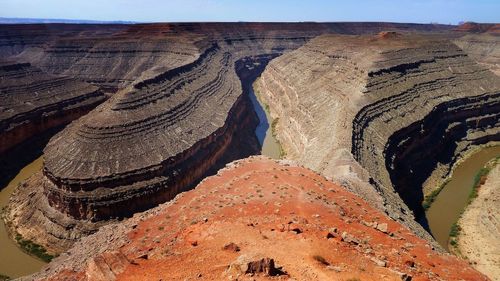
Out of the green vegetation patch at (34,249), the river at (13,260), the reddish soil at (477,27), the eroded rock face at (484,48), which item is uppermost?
the reddish soil at (477,27)

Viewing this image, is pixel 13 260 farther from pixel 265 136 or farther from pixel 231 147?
pixel 265 136

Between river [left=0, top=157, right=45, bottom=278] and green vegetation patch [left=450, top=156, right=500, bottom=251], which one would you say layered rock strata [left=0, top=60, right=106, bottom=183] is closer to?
river [left=0, top=157, right=45, bottom=278]

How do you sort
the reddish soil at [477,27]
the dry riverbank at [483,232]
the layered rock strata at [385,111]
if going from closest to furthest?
the dry riverbank at [483,232], the layered rock strata at [385,111], the reddish soil at [477,27]

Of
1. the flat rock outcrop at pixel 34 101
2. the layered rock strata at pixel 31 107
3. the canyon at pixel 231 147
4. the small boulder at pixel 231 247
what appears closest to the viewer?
the small boulder at pixel 231 247

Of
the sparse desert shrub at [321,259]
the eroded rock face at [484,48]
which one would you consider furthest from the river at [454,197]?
the eroded rock face at [484,48]

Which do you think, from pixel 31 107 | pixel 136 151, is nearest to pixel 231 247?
pixel 136 151

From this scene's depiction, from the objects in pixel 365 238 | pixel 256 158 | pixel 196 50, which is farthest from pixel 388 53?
pixel 365 238

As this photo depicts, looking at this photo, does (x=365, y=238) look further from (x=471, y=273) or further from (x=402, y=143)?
(x=402, y=143)

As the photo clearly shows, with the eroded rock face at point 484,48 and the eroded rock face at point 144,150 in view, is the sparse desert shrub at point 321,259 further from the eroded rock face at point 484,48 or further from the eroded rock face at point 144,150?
the eroded rock face at point 484,48
